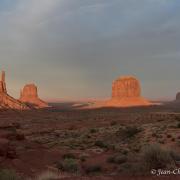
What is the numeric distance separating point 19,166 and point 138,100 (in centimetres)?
17651

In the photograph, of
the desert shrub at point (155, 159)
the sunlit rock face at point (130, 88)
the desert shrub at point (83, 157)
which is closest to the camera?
the desert shrub at point (155, 159)

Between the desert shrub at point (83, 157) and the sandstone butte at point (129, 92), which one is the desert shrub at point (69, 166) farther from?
the sandstone butte at point (129, 92)

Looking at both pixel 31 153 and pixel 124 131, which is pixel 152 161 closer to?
pixel 31 153

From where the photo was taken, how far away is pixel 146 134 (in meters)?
36.8

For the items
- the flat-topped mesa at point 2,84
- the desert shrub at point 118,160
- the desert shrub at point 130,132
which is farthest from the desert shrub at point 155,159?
the flat-topped mesa at point 2,84

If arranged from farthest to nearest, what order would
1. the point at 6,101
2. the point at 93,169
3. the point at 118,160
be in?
the point at 6,101 → the point at 118,160 → the point at 93,169

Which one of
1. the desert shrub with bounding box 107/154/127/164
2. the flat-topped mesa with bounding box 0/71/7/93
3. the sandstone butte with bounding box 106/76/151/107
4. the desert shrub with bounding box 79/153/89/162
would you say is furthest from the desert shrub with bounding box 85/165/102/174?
the sandstone butte with bounding box 106/76/151/107

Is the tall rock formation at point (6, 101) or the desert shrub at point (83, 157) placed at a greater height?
the tall rock formation at point (6, 101)

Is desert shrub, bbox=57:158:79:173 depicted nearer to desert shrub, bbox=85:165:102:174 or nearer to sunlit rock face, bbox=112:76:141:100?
desert shrub, bbox=85:165:102:174

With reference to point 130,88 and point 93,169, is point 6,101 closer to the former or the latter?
point 130,88

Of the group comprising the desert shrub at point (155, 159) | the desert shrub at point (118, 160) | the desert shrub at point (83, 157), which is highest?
the desert shrub at point (155, 159)

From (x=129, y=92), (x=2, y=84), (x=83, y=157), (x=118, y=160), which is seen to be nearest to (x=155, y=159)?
Answer: (x=118, y=160)

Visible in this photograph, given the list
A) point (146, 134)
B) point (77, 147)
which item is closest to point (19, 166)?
point (77, 147)

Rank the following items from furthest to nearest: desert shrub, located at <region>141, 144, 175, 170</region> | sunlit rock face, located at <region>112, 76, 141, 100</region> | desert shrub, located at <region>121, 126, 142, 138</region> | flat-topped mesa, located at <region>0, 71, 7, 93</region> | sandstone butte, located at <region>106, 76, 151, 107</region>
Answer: sunlit rock face, located at <region>112, 76, 141, 100</region>
sandstone butte, located at <region>106, 76, 151, 107</region>
flat-topped mesa, located at <region>0, 71, 7, 93</region>
desert shrub, located at <region>121, 126, 142, 138</region>
desert shrub, located at <region>141, 144, 175, 170</region>
